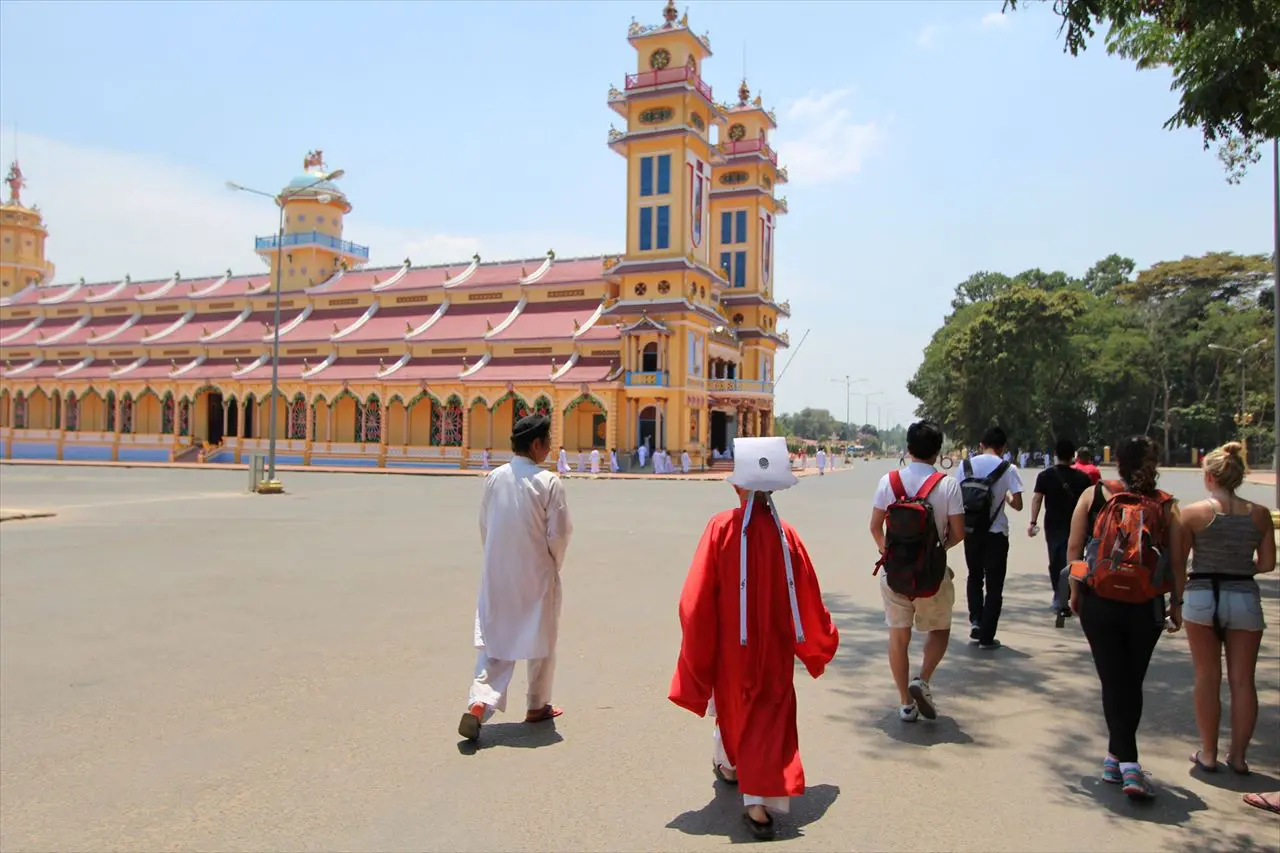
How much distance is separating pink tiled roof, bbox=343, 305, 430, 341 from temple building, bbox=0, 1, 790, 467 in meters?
0.13

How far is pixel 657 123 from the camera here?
128ft

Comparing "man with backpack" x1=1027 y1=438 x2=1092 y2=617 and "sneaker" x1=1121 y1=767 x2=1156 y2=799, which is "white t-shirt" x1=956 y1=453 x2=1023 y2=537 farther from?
"sneaker" x1=1121 y1=767 x2=1156 y2=799

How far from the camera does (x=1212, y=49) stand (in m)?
6.93

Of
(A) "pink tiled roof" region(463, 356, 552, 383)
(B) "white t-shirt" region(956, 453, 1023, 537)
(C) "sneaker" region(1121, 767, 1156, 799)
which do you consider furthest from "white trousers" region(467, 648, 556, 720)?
(A) "pink tiled roof" region(463, 356, 552, 383)

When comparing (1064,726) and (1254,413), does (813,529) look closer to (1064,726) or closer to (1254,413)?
(1064,726)

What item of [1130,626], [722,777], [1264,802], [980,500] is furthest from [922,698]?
[980,500]

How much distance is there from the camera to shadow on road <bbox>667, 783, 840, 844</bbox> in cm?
354

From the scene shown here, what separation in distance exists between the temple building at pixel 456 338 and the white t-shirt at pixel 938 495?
32392 mm

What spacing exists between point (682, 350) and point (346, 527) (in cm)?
2509

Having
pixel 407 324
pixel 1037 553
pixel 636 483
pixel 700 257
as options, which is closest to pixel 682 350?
pixel 700 257

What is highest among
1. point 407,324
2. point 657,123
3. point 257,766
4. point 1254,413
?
point 657,123

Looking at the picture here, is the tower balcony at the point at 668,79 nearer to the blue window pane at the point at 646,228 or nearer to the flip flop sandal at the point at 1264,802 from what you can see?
the blue window pane at the point at 646,228

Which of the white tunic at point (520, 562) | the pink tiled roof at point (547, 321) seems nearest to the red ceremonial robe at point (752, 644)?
the white tunic at point (520, 562)

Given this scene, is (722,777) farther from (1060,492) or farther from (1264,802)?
(1060,492)
